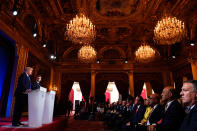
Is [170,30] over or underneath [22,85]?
over

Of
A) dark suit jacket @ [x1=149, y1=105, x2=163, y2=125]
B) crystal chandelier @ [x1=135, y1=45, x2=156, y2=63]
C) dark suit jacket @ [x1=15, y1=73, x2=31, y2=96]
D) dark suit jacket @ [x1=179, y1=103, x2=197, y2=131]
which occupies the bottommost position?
dark suit jacket @ [x1=149, y1=105, x2=163, y2=125]

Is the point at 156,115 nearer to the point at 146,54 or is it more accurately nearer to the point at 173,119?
the point at 173,119

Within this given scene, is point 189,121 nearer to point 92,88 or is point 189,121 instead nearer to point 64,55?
point 92,88

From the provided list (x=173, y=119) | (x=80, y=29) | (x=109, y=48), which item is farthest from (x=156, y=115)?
(x=109, y=48)

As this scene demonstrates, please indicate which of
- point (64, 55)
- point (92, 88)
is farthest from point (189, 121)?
point (64, 55)

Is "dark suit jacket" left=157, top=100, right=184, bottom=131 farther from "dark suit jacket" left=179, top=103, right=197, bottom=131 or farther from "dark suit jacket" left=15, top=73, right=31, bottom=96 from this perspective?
"dark suit jacket" left=15, top=73, right=31, bottom=96

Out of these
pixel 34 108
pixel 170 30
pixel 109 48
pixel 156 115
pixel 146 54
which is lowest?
pixel 156 115

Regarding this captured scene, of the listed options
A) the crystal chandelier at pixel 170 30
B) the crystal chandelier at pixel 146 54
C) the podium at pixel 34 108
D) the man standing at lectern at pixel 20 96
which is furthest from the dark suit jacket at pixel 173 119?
the crystal chandelier at pixel 146 54

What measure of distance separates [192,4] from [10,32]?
30.4 ft

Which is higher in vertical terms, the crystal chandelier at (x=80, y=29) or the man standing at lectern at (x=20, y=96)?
the crystal chandelier at (x=80, y=29)

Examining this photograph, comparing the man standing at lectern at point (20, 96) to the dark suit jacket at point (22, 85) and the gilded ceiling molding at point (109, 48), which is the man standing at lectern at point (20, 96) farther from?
the gilded ceiling molding at point (109, 48)

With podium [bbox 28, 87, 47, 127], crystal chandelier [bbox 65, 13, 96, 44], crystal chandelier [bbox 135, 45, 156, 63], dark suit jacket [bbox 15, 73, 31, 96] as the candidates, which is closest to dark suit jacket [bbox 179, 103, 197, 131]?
podium [bbox 28, 87, 47, 127]

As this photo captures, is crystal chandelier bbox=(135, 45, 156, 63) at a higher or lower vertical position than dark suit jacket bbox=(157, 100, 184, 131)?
higher

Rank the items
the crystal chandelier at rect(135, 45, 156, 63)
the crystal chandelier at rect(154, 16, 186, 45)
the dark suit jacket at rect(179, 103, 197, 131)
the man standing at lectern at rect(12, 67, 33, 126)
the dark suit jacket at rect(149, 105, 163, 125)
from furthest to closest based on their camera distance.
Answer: the crystal chandelier at rect(135, 45, 156, 63) < the crystal chandelier at rect(154, 16, 186, 45) < the man standing at lectern at rect(12, 67, 33, 126) < the dark suit jacket at rect(149, 105, 163, 125) < the dark suit jacket at rect(179, 103, 197, 131)
